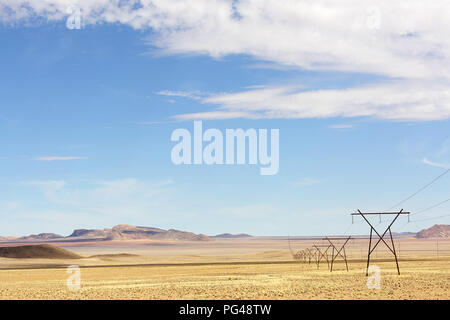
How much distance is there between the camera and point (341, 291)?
46750 mm

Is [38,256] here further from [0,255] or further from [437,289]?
[437,289]
